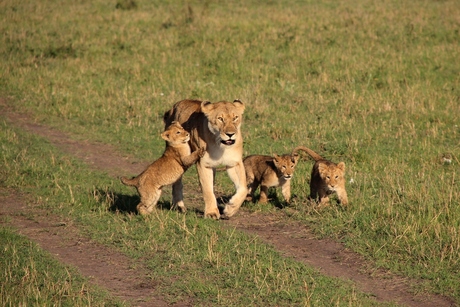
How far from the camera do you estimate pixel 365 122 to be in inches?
459

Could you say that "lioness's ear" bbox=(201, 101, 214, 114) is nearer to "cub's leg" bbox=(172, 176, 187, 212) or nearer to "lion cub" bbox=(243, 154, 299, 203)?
"cub's leg" bbox=(172, 176, 187, 212)

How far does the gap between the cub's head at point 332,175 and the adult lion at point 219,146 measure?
846mm

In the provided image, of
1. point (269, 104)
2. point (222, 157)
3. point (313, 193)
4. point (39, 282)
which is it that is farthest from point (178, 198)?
point (269, 104)

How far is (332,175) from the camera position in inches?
312

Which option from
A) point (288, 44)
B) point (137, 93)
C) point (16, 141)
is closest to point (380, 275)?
point (16, 141)

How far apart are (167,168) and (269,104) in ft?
18.0

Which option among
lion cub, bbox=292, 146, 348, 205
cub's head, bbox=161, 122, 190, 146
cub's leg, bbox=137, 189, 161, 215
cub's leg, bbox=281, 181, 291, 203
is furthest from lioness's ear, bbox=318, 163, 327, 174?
cub's leg, bbox=137, 189, 161, 215

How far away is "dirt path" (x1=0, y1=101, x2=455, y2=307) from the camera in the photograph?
5.95 meters

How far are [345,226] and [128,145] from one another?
474cm

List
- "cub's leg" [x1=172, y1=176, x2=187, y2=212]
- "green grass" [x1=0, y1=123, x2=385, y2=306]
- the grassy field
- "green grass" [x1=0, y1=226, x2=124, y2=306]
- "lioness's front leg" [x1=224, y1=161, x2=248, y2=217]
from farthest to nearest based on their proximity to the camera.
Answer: "cub's leg" [x1=172, y1=176, x2=187, y2=212], "lioness's front leg" [x1=224, y1=161, x2=248, y2=217], the grassy field, "green grass" [x1=0, y1=123, x2=385, y2=306], "green grass" [x1=0, y1=226, x2=124, y2=306]

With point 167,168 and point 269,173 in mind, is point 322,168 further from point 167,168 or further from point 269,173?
point 167,168

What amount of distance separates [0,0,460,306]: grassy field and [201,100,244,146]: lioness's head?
2.92 ft

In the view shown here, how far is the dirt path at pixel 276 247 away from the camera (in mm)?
5949

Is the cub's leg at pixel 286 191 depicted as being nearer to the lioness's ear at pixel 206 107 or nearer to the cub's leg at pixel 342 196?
the cub's leg at pixel 342 196
